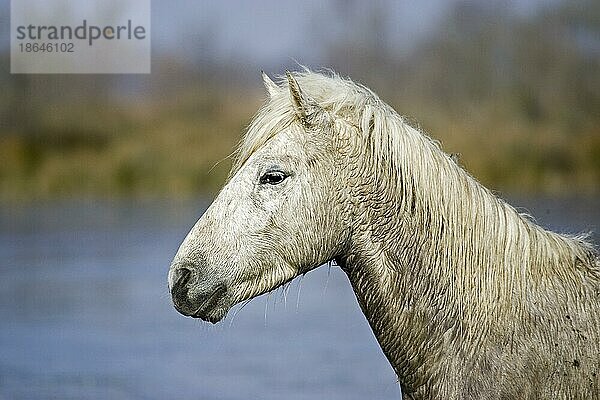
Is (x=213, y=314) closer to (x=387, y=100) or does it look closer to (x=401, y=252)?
(x=401, y=252)

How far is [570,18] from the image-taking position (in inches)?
138

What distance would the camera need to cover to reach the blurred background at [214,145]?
10.8ft

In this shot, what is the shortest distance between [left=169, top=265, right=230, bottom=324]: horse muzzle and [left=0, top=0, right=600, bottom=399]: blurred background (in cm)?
198

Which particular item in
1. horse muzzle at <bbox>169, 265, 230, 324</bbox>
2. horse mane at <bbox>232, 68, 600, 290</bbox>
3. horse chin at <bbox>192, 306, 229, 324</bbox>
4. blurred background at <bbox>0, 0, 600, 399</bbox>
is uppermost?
blurred background at <bbox>0, 0, 600, 399</bbox>

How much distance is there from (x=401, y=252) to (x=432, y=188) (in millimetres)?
107

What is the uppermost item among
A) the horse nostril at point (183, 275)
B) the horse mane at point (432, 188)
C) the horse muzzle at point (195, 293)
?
the horse mane at point (432, 188)

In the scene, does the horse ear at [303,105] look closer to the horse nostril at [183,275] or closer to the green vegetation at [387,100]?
the horse nostril at [183,275]

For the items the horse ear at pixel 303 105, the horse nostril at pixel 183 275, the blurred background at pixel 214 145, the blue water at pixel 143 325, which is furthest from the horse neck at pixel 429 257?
the blurred background at pixel 214 145

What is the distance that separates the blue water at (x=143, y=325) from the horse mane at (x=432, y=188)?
1.54 metres

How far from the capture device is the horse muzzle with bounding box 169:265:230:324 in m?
1.17

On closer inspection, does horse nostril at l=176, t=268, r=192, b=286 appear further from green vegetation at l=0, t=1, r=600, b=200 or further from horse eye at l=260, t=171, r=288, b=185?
green vegetation at l=0, t=1, r=600, b=200

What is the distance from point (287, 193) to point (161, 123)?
105 inches

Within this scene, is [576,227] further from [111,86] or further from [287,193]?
[287,193]

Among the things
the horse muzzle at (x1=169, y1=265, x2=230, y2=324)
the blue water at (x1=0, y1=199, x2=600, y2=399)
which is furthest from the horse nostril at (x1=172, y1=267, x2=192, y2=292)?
the blue water at (x1=0, y1=199, x2=600, y2=399)
